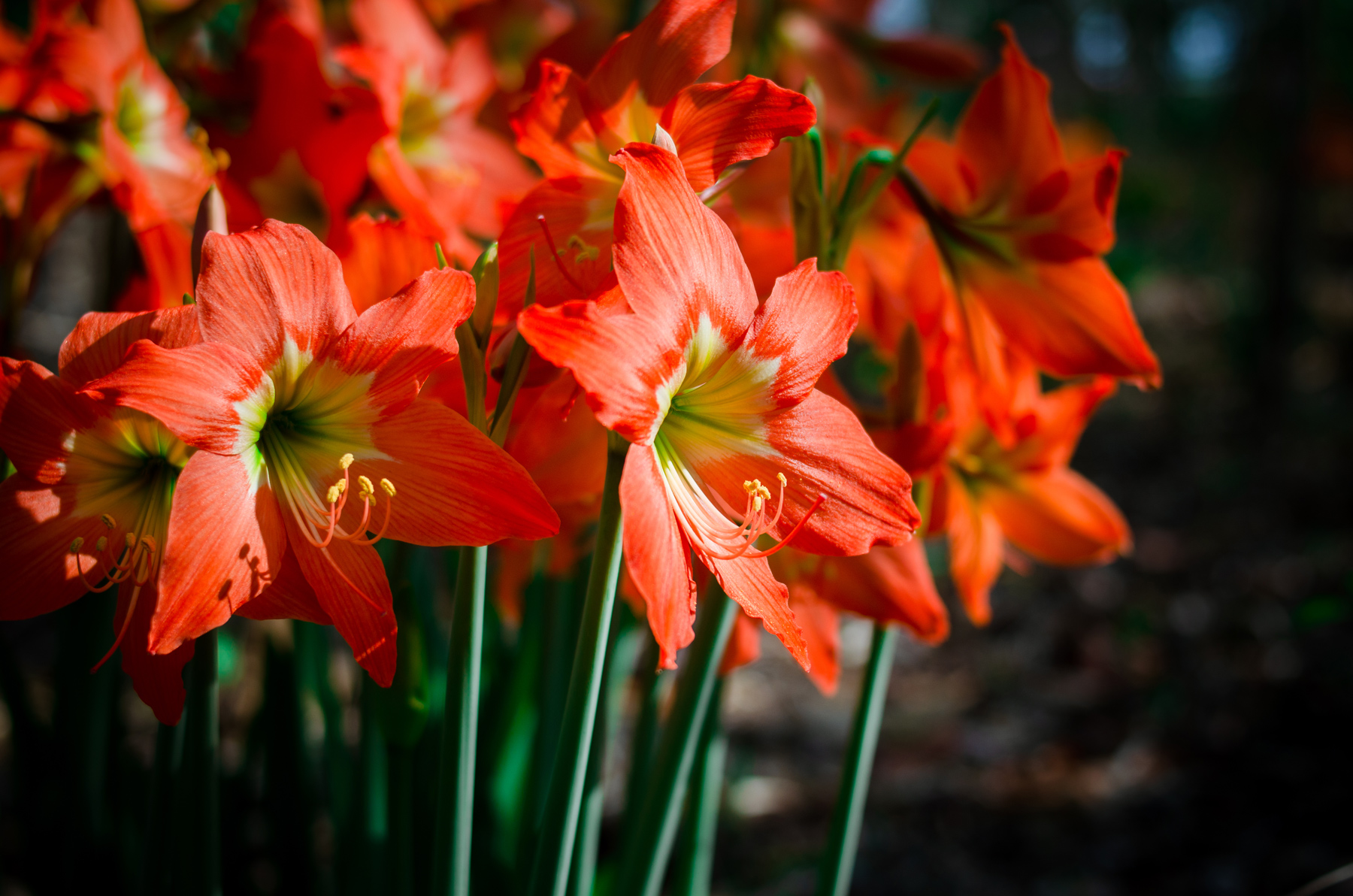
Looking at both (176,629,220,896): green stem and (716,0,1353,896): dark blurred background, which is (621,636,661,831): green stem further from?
(716,0,1353,896): dark blurred background

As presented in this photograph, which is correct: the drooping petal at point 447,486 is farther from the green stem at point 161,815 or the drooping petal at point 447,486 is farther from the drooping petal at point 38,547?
the green stem at point 161,815

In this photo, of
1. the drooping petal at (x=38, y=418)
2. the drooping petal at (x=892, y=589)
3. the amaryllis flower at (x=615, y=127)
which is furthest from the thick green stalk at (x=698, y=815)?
the drooping petal at (x=38, y=418)

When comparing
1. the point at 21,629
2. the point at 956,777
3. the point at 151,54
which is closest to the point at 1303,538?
the point at 956,777

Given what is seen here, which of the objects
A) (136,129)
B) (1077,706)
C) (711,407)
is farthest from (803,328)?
(1077,706)

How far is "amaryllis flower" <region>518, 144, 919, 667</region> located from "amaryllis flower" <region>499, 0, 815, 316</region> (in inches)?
3.4

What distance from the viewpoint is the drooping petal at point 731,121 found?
0.63m

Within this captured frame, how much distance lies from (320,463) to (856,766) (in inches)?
23.8

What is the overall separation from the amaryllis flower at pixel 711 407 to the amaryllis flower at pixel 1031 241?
259 mm

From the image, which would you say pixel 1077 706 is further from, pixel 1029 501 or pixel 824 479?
pixel 824 479

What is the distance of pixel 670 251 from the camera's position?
55 cm

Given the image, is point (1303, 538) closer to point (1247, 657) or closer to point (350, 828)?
point (1247, 657)

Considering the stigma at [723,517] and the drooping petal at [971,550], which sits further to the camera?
the drooping petal at [971,550]

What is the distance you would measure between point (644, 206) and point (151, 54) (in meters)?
0.81

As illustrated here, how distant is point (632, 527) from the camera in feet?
1.72
